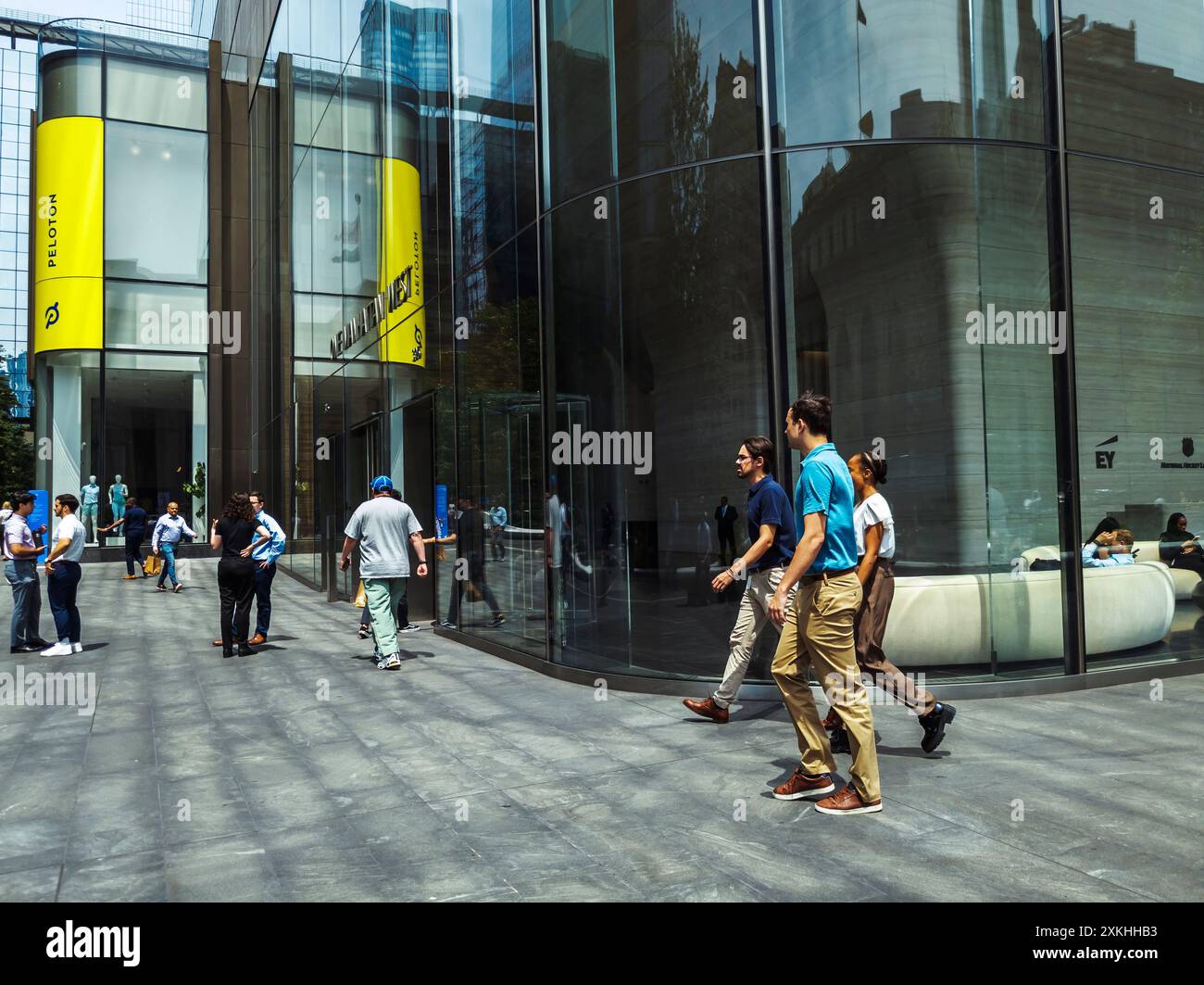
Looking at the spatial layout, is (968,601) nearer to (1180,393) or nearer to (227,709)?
(1180,393)

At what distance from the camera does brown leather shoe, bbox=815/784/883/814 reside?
4.75 m

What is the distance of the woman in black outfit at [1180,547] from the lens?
9148mm

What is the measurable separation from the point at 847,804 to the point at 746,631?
6.97 feet

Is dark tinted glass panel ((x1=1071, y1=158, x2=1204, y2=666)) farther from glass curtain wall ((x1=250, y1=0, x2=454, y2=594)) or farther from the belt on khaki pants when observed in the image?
glass curtain wall ((x1=250, y1=0, x2=454, y2=594))

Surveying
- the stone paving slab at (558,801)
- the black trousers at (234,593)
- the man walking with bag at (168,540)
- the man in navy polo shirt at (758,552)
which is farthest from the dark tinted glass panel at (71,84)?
the man in navy polo shirt at (758,552)

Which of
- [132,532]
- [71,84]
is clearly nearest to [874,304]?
[132,532]

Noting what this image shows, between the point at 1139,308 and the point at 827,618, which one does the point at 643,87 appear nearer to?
the point at 1139,308

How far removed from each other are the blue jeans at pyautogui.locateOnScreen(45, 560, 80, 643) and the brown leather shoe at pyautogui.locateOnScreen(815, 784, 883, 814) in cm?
872

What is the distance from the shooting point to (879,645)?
607 centimetres

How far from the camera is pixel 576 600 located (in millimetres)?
9266
